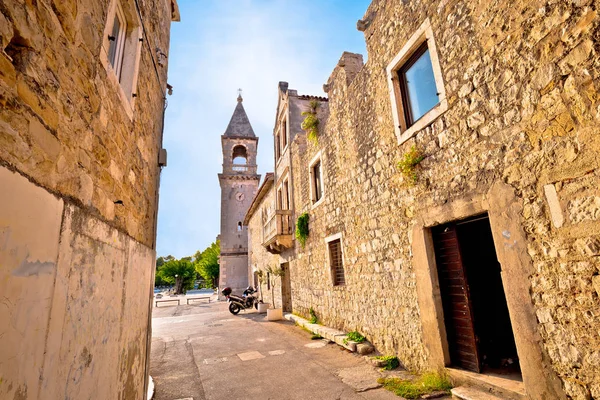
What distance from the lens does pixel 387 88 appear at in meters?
5.61

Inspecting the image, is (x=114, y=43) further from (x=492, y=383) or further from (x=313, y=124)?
(x=313, y=124)

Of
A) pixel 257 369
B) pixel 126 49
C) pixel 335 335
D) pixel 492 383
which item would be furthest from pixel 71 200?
pixel 335 335

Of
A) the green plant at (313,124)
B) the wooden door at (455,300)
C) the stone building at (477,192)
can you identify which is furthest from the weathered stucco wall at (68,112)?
the green plant at (313,124)

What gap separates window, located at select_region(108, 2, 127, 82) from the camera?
2.88 m

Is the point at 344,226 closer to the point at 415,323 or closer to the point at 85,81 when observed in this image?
the point at 415,323

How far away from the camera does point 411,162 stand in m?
4.71

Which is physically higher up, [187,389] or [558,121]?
[558,121]

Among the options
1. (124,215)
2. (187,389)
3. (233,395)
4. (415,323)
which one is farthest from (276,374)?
(124,215)

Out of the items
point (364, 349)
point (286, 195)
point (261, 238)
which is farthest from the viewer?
point (261, 238)

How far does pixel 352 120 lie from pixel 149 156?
4.57 meters

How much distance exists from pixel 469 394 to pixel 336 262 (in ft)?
15.4

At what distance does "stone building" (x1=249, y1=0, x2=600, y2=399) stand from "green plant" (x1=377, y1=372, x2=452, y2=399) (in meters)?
0.20

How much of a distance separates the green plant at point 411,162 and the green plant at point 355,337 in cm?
353

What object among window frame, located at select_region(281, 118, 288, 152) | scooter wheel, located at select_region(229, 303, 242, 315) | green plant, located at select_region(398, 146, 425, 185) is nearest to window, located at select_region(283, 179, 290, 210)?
window frame, located at select_region(281, 118, 288, 152)
